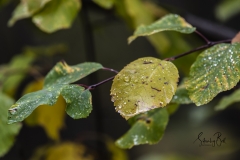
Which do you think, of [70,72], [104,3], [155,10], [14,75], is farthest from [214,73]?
[14,75]

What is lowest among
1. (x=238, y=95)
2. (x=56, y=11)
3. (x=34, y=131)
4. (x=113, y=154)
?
(x=34, y=131)

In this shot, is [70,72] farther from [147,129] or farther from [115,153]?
[115,153]

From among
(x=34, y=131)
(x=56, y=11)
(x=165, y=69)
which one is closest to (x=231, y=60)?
(x=165, y=69)

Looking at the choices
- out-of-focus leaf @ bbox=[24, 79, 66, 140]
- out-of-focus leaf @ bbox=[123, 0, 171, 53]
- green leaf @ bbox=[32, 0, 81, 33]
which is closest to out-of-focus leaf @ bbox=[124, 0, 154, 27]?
out-of-focus leaf @ bbox=[123, 0, 171, 53]

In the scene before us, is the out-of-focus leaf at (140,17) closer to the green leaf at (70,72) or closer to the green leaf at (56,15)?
the green leaf at (56,15)

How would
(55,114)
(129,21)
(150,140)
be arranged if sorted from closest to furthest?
(150,140) < (129,21) < (55,114)

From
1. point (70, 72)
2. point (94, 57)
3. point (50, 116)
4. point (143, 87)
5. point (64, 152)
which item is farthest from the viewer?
point (94, 57)

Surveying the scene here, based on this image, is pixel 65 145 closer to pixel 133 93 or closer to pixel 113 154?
pixel 113 154
